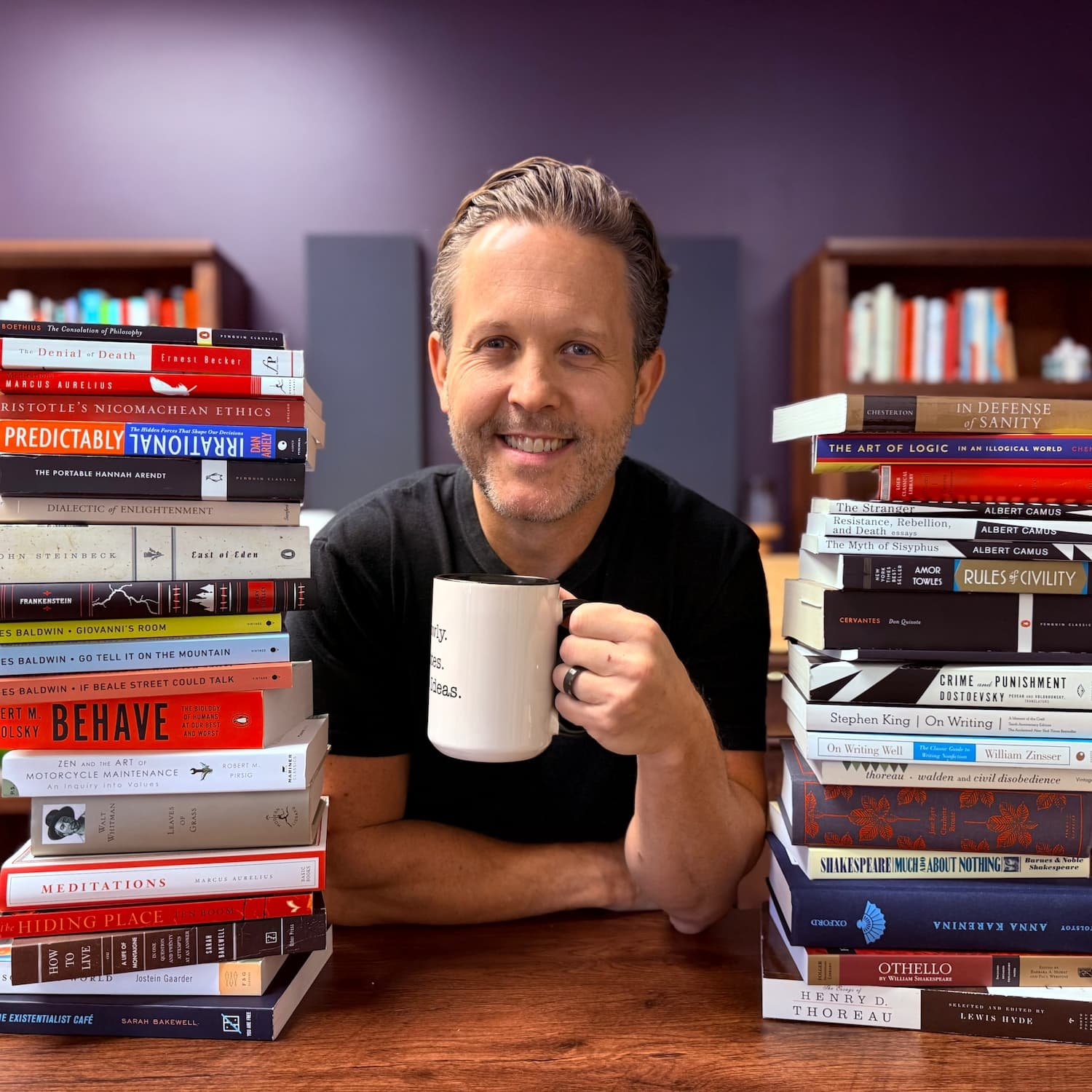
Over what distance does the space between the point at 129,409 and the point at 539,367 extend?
487 millimetres

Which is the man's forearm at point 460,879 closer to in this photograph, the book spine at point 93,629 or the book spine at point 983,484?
the book spine at point 93,629

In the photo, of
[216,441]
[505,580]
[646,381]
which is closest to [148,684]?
[216,441]

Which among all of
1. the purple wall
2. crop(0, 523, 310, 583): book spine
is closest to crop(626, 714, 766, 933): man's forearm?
crop(0, 523, 310, 583): book spine

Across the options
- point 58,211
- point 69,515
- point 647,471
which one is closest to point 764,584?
point 647,471

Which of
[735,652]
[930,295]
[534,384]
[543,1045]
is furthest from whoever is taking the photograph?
[930,295]

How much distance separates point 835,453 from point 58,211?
153 inches

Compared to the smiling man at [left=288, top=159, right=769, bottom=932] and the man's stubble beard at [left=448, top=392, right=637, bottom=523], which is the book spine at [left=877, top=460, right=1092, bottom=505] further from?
the man's stubble beard at [left=448, top=392, right=637, bottom=523]

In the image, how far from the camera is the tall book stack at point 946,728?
29.5 inches

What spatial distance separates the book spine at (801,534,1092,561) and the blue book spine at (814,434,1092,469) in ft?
0.25

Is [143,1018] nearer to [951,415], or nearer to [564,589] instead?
[564,589]

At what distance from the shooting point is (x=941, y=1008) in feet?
2.41

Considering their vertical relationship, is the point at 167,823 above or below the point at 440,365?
below

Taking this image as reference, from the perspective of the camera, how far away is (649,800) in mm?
943

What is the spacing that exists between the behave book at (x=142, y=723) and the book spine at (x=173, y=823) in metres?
0.04
